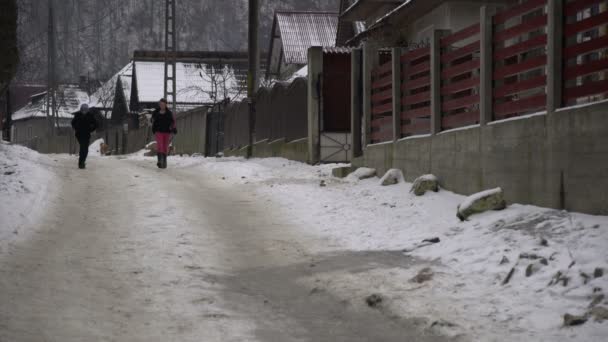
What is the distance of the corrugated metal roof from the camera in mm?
47681

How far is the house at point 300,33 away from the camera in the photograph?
47.7m

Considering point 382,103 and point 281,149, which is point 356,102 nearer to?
point 382,103

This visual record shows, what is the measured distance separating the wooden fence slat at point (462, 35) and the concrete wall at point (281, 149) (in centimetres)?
794

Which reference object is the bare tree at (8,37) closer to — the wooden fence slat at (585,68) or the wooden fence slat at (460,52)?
the wooden fence slat at (460,52)

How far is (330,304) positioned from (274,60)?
4866cm

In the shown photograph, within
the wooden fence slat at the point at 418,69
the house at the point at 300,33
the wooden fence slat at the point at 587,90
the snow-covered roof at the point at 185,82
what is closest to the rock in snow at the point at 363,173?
the wooden fence slat at the point at 418,69

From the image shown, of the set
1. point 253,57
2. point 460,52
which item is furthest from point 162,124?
point 460,52

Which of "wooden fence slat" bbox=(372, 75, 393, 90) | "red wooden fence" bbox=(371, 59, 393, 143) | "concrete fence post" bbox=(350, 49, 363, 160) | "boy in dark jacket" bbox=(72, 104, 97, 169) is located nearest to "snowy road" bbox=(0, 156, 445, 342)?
"red wooden fence" bbox=(371, 59, 393, 143)

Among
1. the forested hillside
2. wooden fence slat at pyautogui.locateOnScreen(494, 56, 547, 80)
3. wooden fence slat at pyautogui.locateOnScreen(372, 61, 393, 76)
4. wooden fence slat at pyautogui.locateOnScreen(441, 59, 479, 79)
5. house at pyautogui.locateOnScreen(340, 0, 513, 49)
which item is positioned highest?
the forested hillside

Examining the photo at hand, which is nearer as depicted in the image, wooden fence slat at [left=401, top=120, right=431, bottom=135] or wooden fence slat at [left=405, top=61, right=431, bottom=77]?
wooden fence slat at [left=401, top=120, right=431, bottom=135]

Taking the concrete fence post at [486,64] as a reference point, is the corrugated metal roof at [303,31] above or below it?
above

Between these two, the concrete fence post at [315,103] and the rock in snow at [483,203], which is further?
the concrete fence post at [315,103]

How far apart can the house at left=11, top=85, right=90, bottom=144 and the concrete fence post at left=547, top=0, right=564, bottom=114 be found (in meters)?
81.0

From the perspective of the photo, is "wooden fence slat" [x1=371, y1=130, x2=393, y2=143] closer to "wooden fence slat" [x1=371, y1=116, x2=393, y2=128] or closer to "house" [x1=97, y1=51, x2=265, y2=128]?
"wooden fence slat" [x1=371, y1=116, x2=393, y2=128]
